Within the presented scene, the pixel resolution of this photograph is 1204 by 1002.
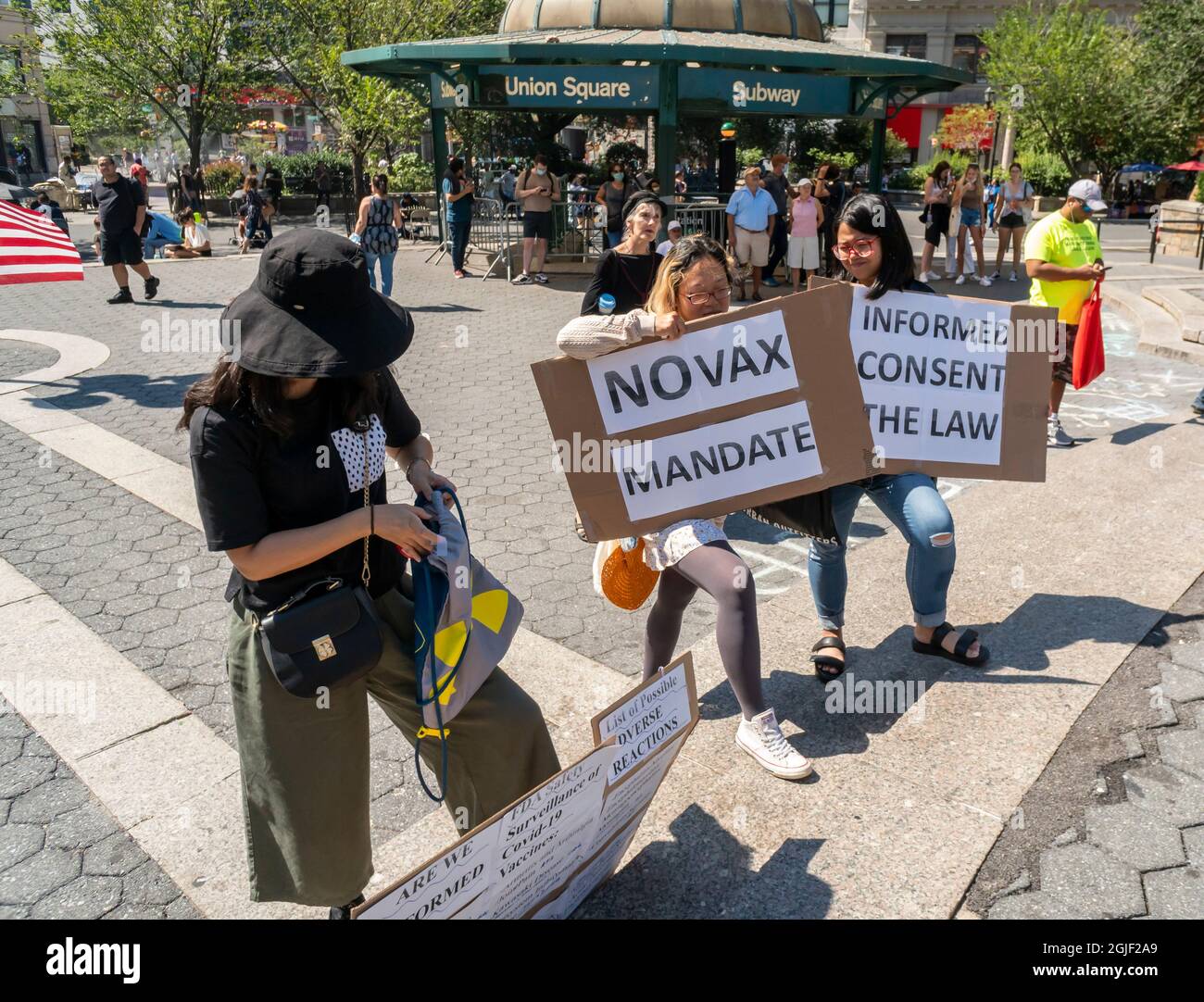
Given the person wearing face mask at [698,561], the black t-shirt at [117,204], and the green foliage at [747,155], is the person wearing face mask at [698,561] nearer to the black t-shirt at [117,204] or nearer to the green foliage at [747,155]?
the black t-shirt at [117,204]

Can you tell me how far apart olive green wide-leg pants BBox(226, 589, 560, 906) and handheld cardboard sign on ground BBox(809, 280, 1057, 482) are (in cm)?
207

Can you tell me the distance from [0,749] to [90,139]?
165 ft

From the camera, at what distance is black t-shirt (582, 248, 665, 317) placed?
5.52 metres

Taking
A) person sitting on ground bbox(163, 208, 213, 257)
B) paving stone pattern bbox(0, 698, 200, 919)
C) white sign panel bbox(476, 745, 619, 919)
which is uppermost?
person sitting on ground bbox(163, 208, 213, 257)

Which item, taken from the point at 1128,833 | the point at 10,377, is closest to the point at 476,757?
the point at 1128,833

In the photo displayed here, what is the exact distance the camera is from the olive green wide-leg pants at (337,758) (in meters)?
2.42

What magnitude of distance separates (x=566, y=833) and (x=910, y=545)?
226 centimetres


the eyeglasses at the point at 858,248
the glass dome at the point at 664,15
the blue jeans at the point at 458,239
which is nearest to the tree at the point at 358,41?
the glass dome at the point at 664,15

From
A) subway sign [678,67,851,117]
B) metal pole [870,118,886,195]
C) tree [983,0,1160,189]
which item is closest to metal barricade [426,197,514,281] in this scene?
subway sign [678,67,851,117]

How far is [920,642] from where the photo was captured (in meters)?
4.23

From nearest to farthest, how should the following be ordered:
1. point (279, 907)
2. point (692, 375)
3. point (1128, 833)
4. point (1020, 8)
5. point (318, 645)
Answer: point (318, 645) < point (279, 907) < point (1128, 833) < point (692, 375) < point (1020, 8)

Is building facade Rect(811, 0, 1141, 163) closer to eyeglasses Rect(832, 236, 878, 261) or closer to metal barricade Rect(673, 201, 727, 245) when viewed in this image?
metal barricade Rect(673, 201, 727, 245)

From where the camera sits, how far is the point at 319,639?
2279 mm
